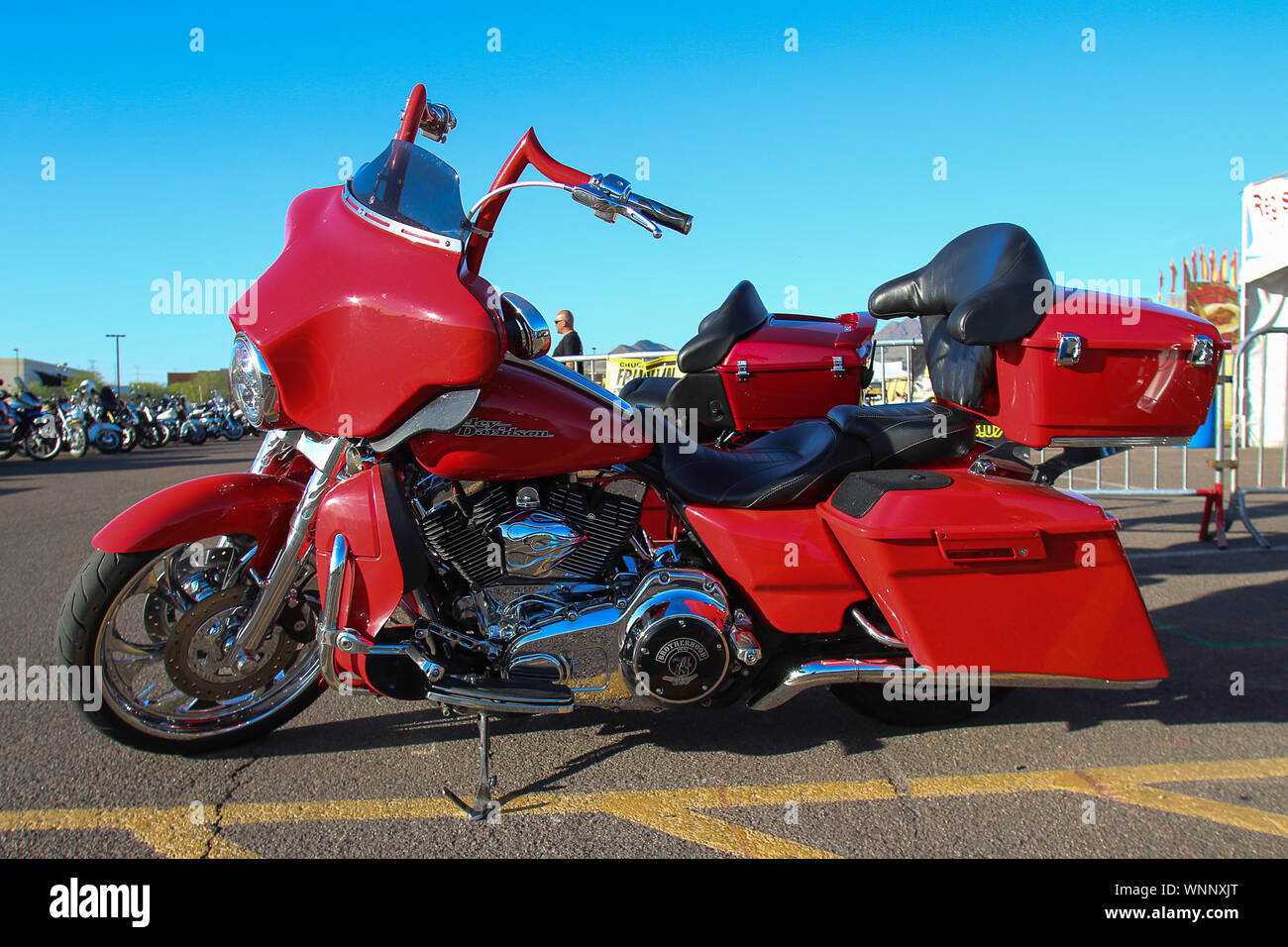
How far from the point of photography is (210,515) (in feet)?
8.04

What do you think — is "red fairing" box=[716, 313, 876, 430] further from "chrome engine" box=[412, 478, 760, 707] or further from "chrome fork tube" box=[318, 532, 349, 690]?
"chrome fork tube" box=[318, 532, 349, 690]

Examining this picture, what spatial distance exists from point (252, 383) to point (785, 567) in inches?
63.6

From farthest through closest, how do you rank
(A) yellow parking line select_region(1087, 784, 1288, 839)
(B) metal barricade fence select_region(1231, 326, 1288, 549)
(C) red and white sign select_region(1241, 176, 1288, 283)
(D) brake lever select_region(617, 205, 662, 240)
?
(C) red and white sign select_region(1241, 176, 1288, 283) → (B) metal barricade fence select_region(1231, 326, 1288, 549) → (A) yellow parking line select_region(1087, 784, 1288, 839) → (D) brake lever select_region(617, 205, 662, 240)

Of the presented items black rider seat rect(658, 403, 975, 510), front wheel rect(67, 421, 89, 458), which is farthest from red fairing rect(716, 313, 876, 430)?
front wheel rect(67, 421, 89, 458)

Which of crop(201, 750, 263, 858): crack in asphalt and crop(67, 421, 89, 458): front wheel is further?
crop(67, 421, 89, 458): front wheel

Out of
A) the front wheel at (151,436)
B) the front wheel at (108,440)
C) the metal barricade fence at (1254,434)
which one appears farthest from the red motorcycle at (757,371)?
the front wheel at (151,436)

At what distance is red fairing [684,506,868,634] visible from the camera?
243 cm

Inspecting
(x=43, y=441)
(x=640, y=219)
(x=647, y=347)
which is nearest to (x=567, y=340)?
(x=647, y=347)

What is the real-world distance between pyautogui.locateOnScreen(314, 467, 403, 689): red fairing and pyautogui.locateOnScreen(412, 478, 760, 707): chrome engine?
13 cm

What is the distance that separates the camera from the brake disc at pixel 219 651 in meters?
2.48

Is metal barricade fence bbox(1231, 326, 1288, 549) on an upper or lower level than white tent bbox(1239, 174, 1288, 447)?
lower

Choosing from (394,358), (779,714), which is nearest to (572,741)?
(779,714)

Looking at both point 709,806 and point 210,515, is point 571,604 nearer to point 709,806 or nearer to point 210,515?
point 709,806

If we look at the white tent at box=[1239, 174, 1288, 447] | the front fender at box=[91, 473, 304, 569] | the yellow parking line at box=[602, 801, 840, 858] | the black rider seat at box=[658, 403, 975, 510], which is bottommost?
the yellow parking line at box=[602, 801, 840, 858]
